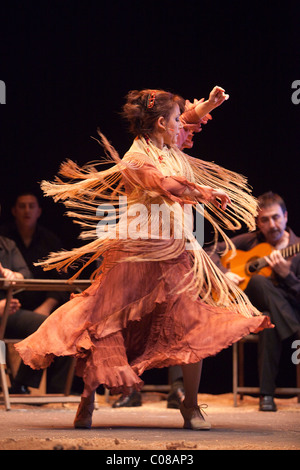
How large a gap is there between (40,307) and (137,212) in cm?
182

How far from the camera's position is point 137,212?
308cm

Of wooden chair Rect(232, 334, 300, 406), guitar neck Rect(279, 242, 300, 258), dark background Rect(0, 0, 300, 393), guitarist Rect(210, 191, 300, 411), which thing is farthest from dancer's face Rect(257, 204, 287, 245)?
wooden chair Rect(232, 334, 300, 406)

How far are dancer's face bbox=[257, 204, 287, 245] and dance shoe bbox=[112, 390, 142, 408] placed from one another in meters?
1.21

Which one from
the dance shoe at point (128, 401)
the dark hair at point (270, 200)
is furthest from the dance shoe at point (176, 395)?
the dark hair at point (270, 200)

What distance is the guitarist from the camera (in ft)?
14.5

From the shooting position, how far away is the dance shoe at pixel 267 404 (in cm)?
429

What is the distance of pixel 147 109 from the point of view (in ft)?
10.5

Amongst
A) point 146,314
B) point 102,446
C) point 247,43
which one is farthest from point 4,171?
point 102,446

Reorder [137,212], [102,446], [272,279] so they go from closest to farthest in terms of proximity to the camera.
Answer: [102,446]
[137,212]
[272,279]

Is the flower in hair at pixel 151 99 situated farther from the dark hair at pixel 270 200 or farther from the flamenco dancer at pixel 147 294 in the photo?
the dark hair at pixel 270 200

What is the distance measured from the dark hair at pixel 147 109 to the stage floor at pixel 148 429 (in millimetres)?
1168

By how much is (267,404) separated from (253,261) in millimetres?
902

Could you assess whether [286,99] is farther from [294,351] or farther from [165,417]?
[165,417]

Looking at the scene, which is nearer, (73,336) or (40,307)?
(73,336)
